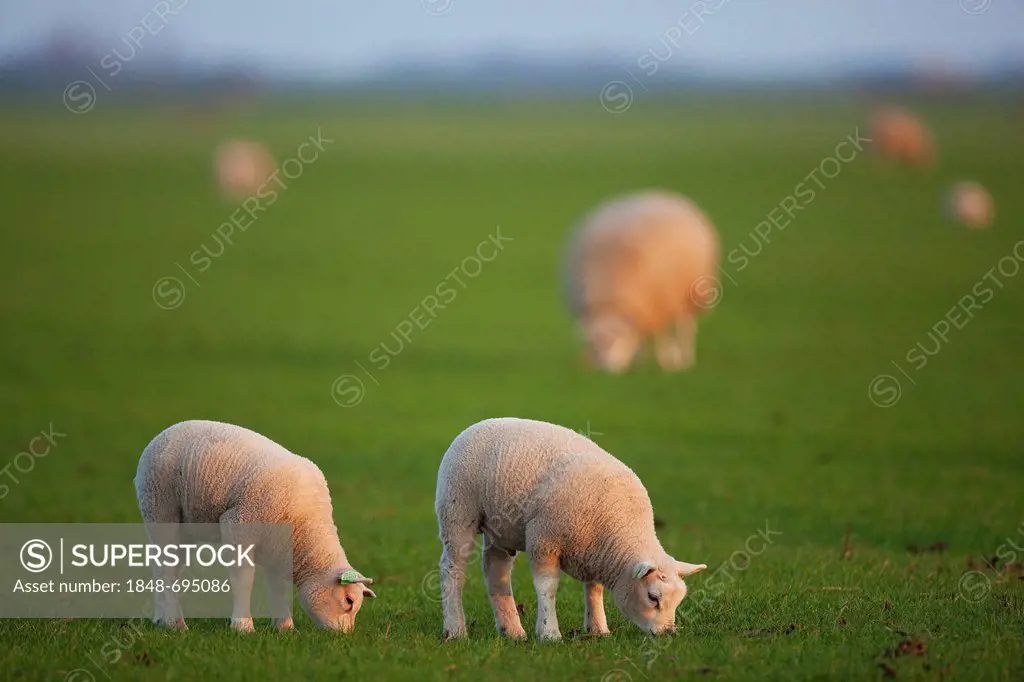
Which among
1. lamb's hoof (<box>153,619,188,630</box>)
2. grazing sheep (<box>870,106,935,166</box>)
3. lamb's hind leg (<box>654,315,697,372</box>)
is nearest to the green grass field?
lamb's hoof (<box>153,619,188,630</box>)

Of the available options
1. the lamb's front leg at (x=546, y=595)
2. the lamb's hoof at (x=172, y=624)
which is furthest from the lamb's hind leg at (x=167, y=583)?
the lamb's front leg at (x=546, y=595)

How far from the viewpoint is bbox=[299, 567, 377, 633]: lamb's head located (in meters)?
8.20

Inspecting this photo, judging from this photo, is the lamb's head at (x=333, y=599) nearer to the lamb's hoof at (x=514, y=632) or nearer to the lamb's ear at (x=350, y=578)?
the lamb's ear at (x=350, y=578)

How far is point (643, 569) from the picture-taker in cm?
772

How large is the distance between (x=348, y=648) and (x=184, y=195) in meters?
54.6

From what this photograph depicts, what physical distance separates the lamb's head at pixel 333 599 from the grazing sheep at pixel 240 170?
Result: 51821 millimetres

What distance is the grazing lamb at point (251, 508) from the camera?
8242mm

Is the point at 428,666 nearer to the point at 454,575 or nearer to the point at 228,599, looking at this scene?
the point at 454,575

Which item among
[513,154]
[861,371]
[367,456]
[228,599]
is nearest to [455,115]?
[513,154]

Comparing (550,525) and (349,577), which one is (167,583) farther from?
(550,525)

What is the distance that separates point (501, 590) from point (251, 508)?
1.51 meters

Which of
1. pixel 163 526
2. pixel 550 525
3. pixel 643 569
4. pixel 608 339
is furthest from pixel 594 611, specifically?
pixel 608 339

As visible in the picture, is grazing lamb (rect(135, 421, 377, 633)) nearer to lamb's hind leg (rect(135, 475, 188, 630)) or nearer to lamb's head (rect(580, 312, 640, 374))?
lamb's hind leg (rect(135, 475, 188, 630))

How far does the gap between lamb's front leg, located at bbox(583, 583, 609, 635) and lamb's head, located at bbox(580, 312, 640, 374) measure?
17.1 m
